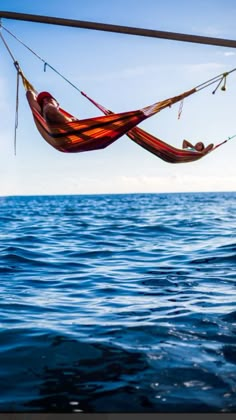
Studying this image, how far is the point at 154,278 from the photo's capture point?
482cm

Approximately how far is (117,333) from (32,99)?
1456 mm

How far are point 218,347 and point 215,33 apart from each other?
6.87 feet

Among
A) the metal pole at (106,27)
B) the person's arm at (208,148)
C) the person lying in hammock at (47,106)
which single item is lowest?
the person's arm at (208,148)

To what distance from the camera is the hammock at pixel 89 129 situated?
3.07 meters

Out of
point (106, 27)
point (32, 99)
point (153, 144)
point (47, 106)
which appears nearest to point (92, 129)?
point (47, 106)

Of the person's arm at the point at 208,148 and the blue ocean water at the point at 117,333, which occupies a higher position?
the person's arm at the point at 208,148

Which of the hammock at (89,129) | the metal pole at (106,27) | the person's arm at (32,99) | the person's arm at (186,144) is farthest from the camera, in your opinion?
the person's arm at (186,144)

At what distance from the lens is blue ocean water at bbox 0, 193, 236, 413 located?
2.44 m

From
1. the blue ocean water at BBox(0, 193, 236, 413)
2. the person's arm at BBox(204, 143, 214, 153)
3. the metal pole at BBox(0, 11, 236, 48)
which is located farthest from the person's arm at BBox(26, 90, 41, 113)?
the blue ocean water at BBox(0, 193, 236, 413)

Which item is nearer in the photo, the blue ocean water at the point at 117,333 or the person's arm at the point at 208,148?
the blue ocean water at the point at 117,333

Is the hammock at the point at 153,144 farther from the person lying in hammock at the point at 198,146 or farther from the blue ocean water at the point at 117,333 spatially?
the blue ocean water at the point at 117,333

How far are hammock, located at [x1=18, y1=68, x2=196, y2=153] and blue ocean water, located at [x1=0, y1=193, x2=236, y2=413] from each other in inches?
42.8

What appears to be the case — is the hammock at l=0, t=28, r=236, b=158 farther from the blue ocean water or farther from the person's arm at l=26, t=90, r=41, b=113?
the blue ocean water

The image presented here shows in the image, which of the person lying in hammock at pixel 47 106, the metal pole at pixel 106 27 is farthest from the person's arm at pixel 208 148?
the metal pole at pixel 106 27
